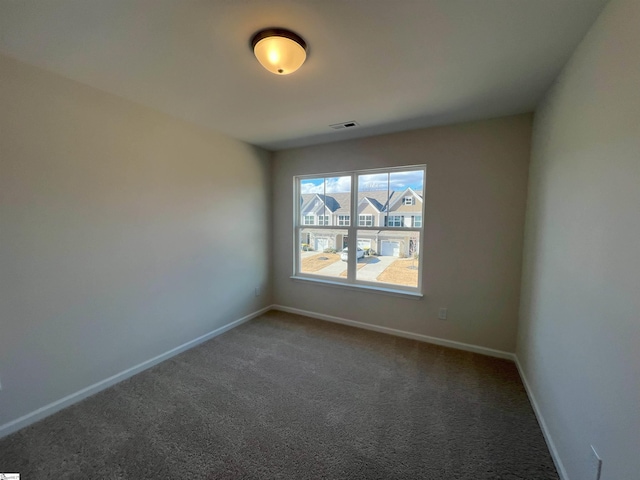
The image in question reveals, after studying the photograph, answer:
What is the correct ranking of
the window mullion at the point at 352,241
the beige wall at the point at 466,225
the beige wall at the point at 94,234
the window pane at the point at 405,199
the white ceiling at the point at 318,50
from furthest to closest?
the window mullion at the point at 352,241 → the window pane at the point at 405,199 → the beige wall at the point at 466,225 → the beige wall at the point at 94,234 → the white ceiling at the point at 318,50

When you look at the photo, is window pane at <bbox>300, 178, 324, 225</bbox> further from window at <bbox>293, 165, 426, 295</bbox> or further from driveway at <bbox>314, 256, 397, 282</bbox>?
driveway at <bbox>314, 256, 397, 282</bbox>

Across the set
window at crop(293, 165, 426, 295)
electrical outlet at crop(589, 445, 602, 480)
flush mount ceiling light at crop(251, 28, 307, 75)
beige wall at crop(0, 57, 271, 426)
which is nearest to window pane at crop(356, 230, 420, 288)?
window at crop(293, 165, 426, 295)

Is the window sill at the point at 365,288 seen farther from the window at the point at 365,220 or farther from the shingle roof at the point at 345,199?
the shingle roof at the point at 345,199

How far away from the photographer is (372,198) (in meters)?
3.28

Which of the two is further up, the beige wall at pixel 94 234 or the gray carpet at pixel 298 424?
the beige wall at pixel 94 234

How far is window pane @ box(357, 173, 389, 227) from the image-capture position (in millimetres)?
3201

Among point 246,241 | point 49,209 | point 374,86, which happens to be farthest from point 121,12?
point 246,241

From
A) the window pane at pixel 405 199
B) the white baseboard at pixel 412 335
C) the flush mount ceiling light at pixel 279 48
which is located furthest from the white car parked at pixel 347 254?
the flush mount ceiling light at pixel 279 48

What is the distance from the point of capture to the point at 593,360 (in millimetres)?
1161

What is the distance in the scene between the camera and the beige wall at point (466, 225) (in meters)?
2.50

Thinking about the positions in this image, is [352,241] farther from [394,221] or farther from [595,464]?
[595,464]

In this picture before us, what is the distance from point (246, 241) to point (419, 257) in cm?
225

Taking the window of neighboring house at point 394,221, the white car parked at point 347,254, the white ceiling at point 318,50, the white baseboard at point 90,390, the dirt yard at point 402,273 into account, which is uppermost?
the white ceiling at point 318,50

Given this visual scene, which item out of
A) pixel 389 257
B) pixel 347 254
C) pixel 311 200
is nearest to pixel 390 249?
pixel 389 257
